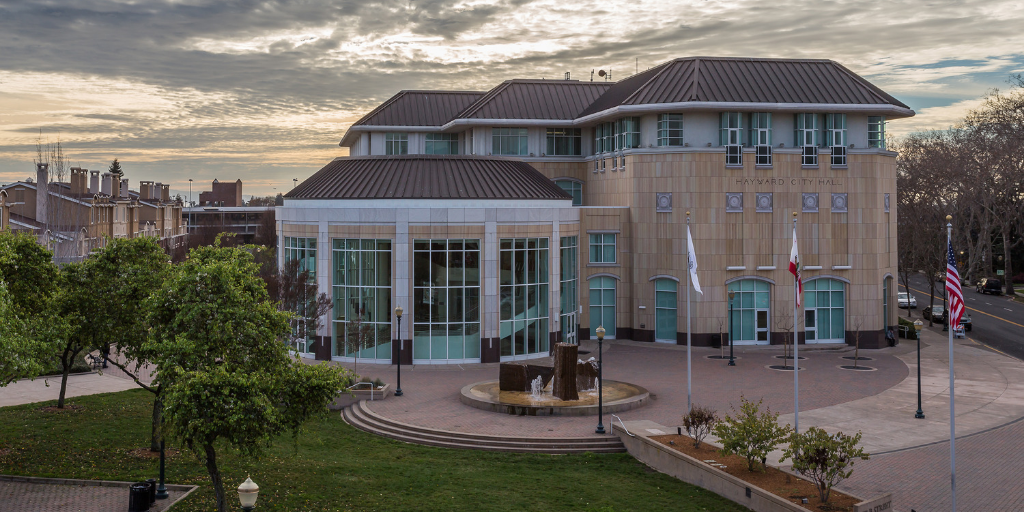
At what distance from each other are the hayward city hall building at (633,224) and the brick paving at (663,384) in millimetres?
2148

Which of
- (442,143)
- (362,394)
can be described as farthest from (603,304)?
(362,394)

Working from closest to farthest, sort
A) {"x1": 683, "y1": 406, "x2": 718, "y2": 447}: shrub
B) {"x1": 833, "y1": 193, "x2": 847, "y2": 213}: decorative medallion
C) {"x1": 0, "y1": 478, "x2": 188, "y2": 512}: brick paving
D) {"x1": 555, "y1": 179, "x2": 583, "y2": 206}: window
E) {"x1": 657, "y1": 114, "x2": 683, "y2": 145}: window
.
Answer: {"x1": 0, "y1": 478, "x2": 188, "y2": 512}: brick paving → {"x1": 683, "y1": 406, "x2": 718, "y2": 447}: shrub → {"x1": 657, "y1": 114, "x2": 683, "y2": 145}: window → {"x1": 833, "y1": 193, "x2": 847, "y2": 213}: decorative medallion → {"x1": 555, "y1": 179, "x2": 583, "y2": 206}: window

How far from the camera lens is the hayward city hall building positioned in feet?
135

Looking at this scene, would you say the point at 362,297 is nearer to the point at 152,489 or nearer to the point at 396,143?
the point at 396,143

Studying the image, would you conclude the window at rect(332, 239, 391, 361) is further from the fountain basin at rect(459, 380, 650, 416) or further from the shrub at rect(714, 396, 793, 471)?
the shrub at rect(714, 396, 793, 471)

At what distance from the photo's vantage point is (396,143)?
192 ft

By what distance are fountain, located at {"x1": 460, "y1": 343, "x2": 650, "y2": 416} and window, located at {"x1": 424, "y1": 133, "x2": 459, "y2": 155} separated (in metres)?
26.3

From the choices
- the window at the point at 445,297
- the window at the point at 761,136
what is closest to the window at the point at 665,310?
the window at the point at 761,136

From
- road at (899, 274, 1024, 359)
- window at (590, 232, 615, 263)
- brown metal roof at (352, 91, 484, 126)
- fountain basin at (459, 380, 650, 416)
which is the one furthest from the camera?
brown metal roof at (352, 91, 484, 126)

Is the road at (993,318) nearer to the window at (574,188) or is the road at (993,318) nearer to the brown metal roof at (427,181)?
the window at (574,188)

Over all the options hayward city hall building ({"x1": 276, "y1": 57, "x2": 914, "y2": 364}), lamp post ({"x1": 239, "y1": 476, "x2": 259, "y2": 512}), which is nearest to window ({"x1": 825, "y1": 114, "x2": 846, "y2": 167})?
hayward city hall building ({"x1": 276, "y1": 57, "x2": 914, "y2": 364})

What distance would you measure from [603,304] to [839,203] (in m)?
14.5

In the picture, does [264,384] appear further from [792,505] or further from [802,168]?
[802,168]

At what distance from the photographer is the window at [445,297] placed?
40.8 metres
